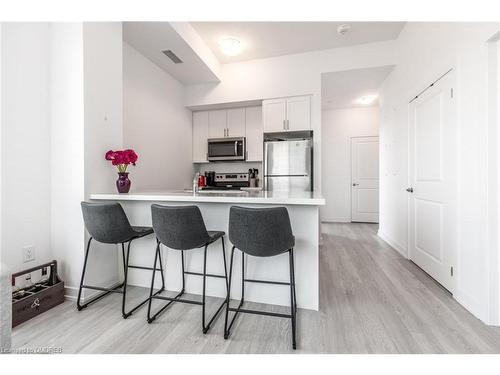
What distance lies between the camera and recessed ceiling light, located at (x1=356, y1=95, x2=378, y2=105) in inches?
183

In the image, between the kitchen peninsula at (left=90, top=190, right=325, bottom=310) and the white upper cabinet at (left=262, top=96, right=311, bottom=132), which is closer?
the kitchen peninsula at (left=90, top=190, right=325, bottom=310)

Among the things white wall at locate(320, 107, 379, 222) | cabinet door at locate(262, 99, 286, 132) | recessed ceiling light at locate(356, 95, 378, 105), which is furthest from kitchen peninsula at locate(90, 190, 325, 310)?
white wall at locate(320, 107, 379, 222)

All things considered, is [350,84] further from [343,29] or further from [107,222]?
[107,222]

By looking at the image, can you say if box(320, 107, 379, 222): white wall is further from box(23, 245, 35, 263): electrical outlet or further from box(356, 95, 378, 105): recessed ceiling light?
box(23, 245, 35, 263): electrical outlet

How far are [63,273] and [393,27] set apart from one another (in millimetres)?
4602

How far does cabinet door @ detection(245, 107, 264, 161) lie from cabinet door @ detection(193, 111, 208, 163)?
824 mm

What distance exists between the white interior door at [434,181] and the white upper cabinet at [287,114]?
135 centimetres

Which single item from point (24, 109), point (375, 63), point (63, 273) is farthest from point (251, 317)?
point (375, 63)

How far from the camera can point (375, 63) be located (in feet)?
11.0

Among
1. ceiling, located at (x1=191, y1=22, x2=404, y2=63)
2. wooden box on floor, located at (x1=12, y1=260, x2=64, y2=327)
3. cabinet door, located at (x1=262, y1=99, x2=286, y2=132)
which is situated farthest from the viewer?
cabinet door, located at (x1=262, y1=99, x2=286, y2=132)

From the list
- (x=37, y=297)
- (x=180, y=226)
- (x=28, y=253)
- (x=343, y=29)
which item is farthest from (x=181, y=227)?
(x=343, y=29)

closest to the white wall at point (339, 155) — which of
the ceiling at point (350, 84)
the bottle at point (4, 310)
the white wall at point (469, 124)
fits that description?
the ceiling at point (350, 84)

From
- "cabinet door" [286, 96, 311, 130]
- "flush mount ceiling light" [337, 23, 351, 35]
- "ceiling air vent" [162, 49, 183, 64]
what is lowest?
"cabinet door" [286, 96, 311, 130]
